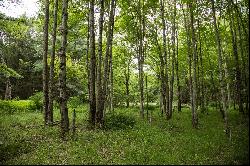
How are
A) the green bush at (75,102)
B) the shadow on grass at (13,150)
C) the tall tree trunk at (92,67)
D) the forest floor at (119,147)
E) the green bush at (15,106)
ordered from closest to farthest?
1. the forest floor at (119,147)
2. the shadow on grass at (13,150)
3. the tall tree trunk at (92,67)
4. the green bush at (15,106)
5. the green bush at (75,102)

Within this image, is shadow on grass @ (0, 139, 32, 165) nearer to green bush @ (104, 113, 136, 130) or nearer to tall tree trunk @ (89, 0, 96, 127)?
tall tree trunk @ (89, 0, 96, 127)

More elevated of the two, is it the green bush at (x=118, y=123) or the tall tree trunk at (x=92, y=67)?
the tall tree trunk at (x=92, y=67)

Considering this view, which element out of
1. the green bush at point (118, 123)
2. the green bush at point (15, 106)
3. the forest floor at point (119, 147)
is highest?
the green bush at point (15, 106)

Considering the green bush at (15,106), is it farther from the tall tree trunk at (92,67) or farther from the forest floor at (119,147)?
the tall tree trunk at (92,67)

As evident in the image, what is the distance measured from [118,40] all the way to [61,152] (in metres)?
28.1

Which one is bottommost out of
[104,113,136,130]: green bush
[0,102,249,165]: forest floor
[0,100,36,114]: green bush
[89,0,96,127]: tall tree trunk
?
[0,102,249,165]: forest floor

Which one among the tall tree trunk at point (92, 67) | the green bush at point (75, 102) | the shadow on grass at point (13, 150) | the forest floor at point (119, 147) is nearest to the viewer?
the forest floor at point (119, 147)

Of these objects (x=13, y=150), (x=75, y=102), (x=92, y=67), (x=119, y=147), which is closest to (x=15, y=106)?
(x=75, y=102)

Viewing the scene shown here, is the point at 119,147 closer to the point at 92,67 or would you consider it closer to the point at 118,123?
the point at 118,123

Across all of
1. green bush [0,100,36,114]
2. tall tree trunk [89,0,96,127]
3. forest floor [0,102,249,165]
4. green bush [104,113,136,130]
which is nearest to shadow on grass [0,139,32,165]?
forest floor [0,102,249,165]

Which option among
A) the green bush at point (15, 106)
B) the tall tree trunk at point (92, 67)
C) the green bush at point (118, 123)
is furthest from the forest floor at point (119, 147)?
the green bush at point (15, 106)

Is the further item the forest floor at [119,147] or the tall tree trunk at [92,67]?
the tall tree trunk at [92,67]

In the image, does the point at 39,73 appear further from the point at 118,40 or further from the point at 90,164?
the point at 90,164

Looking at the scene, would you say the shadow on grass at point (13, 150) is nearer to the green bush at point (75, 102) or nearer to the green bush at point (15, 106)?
the green bush at point (15, 106)
